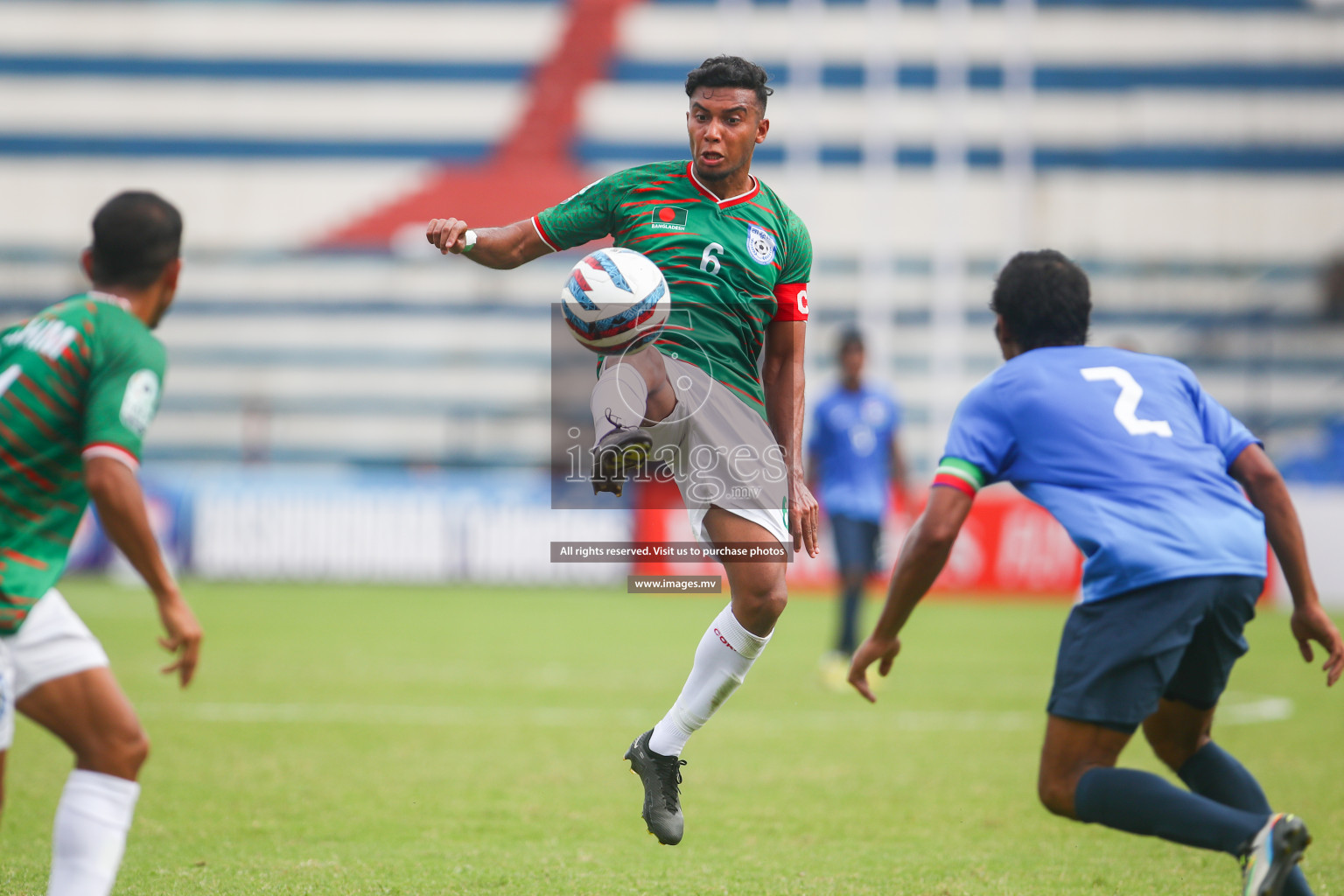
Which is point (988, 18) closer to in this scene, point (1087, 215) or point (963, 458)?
point (1087, 215)

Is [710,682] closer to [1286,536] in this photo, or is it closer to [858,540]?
[1286,536]

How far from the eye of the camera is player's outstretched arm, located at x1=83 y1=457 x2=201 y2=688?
3.64 meters

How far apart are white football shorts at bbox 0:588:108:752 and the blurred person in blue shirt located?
840 cm

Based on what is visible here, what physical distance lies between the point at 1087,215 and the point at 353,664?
3231cm

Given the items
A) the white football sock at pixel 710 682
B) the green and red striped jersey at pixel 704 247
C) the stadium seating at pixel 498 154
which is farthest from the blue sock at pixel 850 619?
the stadium seating at pixel 498 154

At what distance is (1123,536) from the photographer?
13.6ft

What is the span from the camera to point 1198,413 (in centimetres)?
442

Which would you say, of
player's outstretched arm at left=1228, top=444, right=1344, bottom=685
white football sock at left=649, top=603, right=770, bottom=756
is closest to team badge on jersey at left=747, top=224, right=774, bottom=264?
white football sock at left=649, top=603, right=770, bottom=756

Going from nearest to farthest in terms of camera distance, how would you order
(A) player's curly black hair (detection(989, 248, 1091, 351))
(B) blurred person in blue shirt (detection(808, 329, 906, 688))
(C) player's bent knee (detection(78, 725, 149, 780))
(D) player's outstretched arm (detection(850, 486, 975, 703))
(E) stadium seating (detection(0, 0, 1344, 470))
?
(C) player's bent knee (detection(78, 725, 149, 780))
(D) player's outstretched arm (detection(850, 486, 975, 703))
(A) player's curly black hair (detection(989, 248, 1091, 351))
(B) blurred person in blue shirt (detection(808, 329, 906, 688))
(E) stadium seating (detection(0, 0, 1344, 470))

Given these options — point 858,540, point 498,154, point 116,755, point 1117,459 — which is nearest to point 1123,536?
point 1117,459

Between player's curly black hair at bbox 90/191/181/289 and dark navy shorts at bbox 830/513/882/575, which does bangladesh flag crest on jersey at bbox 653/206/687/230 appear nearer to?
player's curly black hair at bbox 90/191/181/289

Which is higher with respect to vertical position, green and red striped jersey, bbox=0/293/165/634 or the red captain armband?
the red captain armband

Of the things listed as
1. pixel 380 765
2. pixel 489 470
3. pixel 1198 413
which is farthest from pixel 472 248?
pixel 489 470

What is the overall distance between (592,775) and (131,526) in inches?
175
